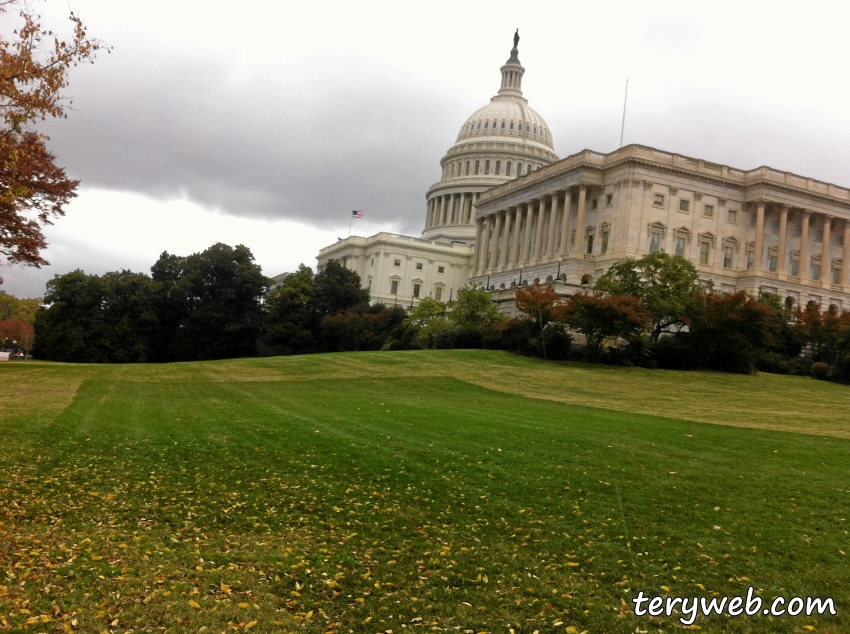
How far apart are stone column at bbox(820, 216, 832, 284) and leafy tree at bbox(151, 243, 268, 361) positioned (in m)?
65.6

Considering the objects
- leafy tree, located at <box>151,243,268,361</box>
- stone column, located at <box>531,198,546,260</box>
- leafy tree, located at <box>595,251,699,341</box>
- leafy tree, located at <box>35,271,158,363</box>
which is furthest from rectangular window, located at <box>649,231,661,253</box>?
leafy tree, located at <box>35,271,158,363</box>

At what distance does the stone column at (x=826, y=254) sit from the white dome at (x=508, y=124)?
64771 mm

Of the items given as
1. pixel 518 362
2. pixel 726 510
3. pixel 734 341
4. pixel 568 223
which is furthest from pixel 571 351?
pixel 726 510

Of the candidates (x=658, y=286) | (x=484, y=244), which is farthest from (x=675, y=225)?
(x=484, y=244)

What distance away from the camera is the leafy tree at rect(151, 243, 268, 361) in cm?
8856

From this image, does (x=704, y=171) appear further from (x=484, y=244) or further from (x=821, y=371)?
(x=821, y=371)

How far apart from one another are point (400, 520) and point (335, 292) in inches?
3087

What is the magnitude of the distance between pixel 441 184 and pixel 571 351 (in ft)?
313

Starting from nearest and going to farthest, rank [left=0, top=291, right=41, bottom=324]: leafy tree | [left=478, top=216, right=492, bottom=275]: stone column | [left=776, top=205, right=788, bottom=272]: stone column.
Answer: [left=776, top=205, right=788, bottom=272]: stone column, [left=478, top=216, right=492, bottom=275]: stone column, [left=0, top=291, right=41, bottom=324]: leafy tree

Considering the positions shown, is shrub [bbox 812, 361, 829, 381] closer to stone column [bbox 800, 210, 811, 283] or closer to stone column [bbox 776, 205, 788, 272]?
stone column [bbox 776, 205, 788, 272]

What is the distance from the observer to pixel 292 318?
8644 centimetres

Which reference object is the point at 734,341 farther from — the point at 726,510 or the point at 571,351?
the point at 726,510

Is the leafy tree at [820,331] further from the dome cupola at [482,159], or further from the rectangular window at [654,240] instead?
the dome cupola at [482,159]

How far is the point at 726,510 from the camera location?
1292cm
